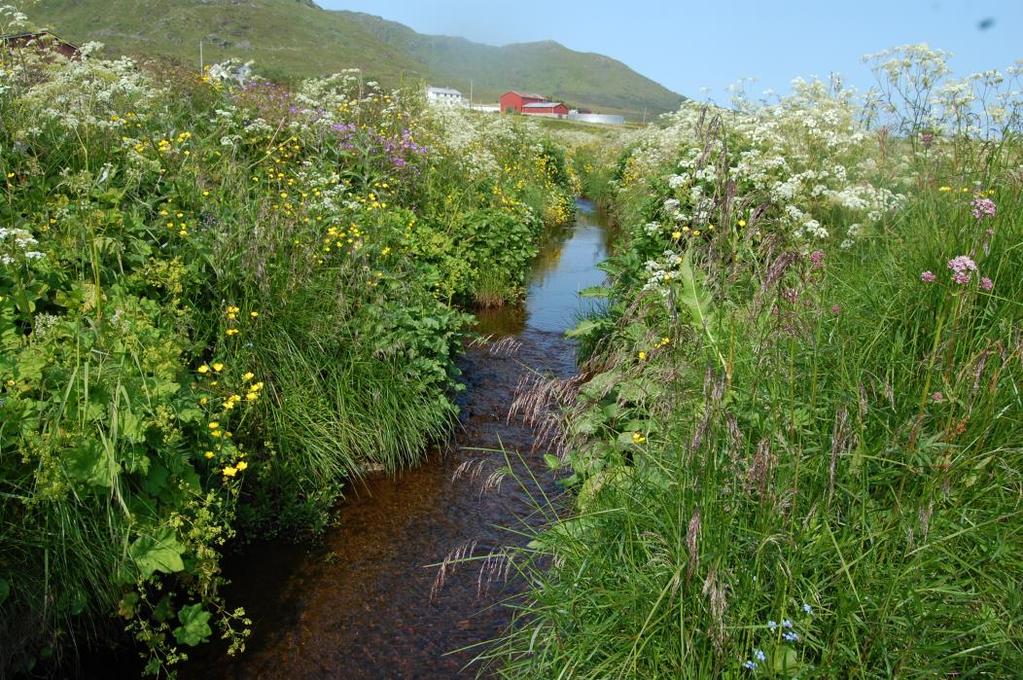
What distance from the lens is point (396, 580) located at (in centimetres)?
454

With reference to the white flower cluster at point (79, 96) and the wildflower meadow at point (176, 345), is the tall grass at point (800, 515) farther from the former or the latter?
the white flower cluster at point (79, 96)

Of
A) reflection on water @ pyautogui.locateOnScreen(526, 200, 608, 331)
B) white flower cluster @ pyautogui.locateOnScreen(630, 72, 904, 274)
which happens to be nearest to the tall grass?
white flower cluster @ pyautogui.locateOnScreen(630, 72, 904, 274)

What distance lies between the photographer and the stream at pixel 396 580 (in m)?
3.85

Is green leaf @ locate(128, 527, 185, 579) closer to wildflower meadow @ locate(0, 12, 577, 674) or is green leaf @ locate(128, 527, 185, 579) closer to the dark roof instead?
wildflower meadow @ locate(0, 12, 577, 674)

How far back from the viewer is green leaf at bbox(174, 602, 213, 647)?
360cm

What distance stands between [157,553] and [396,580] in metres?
1.55

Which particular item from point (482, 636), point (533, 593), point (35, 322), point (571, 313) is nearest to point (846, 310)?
point (533, 593)

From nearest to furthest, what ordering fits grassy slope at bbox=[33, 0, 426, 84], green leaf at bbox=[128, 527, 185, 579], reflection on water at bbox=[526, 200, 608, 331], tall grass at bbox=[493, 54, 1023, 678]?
tall grass at bbox=[493, 54, 1023, 678] → green leaf at bbox=[128, 527, 185, 579] → reflection on water at bbox=[526, 200, 608, 331] → grassy slope at bbox=[33, 0, 426, 84]

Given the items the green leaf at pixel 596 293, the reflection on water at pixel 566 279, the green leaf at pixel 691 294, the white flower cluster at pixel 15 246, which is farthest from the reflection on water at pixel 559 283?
the white flower cluster at pixel 15 246

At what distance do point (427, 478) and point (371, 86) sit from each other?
23.1 ft

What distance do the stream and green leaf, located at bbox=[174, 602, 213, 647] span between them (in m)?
0.20

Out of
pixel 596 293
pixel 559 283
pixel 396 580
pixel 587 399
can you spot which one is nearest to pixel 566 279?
pixel 559 283

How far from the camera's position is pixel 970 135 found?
180 inches

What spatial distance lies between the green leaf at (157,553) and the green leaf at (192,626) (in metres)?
0.37
